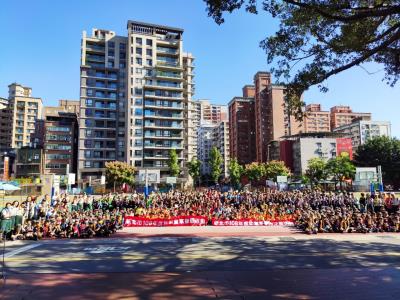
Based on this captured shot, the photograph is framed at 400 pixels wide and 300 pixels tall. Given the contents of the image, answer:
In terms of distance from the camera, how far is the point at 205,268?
34.1 ft

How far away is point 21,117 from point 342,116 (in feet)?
446

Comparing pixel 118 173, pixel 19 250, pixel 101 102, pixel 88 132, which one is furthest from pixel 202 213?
pixel 101 102

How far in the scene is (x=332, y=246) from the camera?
14.3 m

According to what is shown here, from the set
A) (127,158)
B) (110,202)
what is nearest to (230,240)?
(110,202)

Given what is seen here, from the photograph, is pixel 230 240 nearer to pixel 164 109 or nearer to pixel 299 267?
pixel 299 267

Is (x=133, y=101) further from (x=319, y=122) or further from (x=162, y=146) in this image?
(x=319, y=122)

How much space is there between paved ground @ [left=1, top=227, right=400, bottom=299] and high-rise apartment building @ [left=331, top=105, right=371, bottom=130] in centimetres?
14796

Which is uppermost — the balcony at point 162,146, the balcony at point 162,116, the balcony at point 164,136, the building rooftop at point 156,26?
the building rooftop at point 156,26

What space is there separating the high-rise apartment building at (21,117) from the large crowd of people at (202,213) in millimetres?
98478

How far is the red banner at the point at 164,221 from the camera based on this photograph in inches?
842

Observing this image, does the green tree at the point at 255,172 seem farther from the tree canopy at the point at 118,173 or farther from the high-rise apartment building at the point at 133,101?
the tree canopy at the point at 118,173

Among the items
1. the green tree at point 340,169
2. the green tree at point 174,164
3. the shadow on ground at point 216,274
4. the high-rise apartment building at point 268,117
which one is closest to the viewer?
the shadow on ground at point 216,274

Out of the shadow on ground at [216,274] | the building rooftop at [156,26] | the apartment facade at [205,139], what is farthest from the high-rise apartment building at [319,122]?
the shadow on ground at [216,274]

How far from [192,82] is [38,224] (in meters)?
69.8
